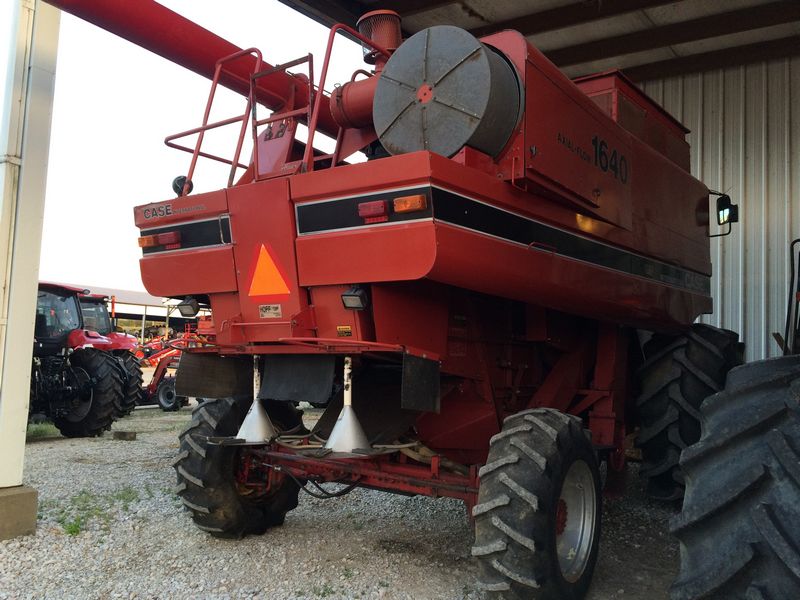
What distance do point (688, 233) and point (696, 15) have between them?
192 inches

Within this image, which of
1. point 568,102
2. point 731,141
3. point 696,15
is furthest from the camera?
point 731,141

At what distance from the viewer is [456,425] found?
4.14m

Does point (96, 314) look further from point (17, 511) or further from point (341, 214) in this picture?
point (341, 214)

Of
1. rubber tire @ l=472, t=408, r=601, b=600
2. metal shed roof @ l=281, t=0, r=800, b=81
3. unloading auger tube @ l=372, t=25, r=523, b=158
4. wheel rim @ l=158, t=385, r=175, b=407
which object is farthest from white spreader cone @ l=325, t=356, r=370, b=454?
wheel rim @ l=158, t=385, r=175, b=407

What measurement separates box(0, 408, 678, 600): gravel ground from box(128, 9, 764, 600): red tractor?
12.3 inches

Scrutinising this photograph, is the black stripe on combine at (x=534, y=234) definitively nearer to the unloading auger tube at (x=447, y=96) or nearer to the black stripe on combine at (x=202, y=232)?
the unloading auger tube at (x=447, y=96)

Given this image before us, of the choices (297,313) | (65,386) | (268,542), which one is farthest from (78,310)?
(297,313)

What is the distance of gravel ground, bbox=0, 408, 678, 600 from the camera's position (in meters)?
3.61

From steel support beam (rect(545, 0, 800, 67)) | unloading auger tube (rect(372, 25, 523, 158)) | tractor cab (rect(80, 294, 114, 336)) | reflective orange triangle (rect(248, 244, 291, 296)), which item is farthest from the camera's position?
tractor cab (rect(80, 294, 114, 336))

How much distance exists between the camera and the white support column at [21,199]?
14.6 feet

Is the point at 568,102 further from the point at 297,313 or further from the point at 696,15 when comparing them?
the point at 696,15

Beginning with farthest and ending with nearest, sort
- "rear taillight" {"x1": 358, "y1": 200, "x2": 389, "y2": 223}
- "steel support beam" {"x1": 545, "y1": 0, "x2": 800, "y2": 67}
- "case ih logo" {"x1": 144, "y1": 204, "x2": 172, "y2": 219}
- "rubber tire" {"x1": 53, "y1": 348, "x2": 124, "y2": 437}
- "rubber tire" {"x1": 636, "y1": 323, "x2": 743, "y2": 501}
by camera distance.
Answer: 1. "rubber tire" {"x1": 53, "y1": 348, "x2": 124, "y2": 437}
2. "steel support beam" {"x1": 545, "y1": 0, "x2": 800, "y2": 67}
3. "rubber tire" {"x1": 636, "y1": 323, "x2": 743, "y2": 501}
4. "case ih logo" {"x1": 144, "y1": 204, "x2": 172, "y2": 219}
5. "rear taillight" {"x1": 358, "y1": 200, "x2": 389, "y2": 223}

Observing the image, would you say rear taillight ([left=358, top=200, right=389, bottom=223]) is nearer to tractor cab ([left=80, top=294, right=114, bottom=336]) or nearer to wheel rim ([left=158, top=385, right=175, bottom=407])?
tractor cab ([left=80, top=294, right=114, bottom=336])

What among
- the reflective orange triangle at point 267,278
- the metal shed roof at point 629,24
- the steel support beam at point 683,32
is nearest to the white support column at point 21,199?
the reflective orange triangle at point 267,278
